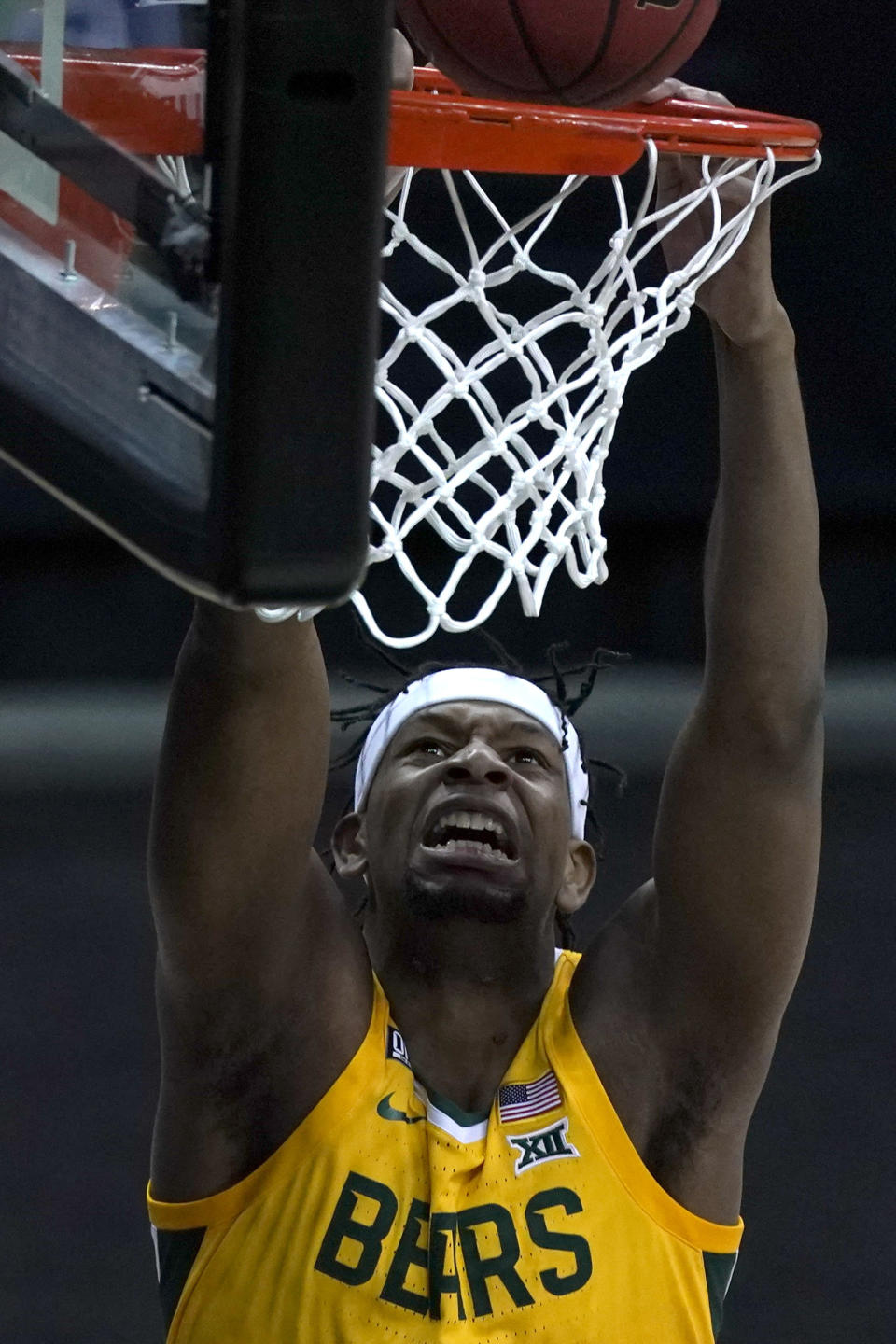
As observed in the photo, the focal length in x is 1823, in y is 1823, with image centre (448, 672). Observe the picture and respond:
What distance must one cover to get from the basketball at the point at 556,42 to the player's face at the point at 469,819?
72 centimetres

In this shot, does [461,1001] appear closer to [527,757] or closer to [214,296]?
[527,757]

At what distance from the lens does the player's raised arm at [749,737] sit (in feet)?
5.20

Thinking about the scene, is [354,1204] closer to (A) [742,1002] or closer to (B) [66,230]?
(A) [742,1002]

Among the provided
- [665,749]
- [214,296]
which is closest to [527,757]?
[214,296]

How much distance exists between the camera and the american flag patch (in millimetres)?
1692

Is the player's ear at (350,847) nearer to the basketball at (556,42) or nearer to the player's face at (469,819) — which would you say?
the player's face at (469,819)

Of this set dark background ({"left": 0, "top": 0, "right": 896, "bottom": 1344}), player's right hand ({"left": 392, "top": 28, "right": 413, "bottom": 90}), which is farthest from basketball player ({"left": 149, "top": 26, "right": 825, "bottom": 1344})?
dark background ({"left": 0, "top": 0, "right": 896, "bottom": 1344})

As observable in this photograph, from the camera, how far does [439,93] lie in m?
1.38

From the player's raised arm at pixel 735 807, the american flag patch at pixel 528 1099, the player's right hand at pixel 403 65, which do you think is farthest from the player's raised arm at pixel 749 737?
the player's right hand at pixel 403 65

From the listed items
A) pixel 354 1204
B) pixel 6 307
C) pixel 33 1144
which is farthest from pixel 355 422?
pixel 33 1144

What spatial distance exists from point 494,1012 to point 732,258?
2.46 feet

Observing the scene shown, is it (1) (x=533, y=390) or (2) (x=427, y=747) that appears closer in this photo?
(1) (x=533, y=390)

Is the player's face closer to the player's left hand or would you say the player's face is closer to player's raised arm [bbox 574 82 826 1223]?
player's raised arm [bbox 574 82 826 1223]

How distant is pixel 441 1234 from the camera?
159 centimetres
